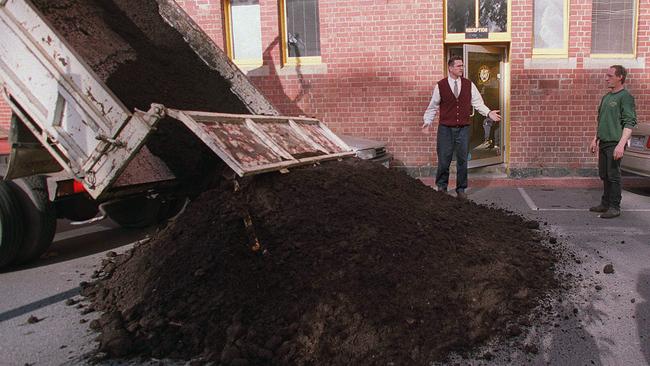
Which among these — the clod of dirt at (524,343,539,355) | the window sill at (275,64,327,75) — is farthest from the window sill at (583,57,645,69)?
the clod of dirt at (524,343,539,355)

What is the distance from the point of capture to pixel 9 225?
16.1 feet

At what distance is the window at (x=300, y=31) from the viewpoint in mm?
10516

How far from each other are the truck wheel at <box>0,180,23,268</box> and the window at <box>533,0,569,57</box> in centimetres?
936

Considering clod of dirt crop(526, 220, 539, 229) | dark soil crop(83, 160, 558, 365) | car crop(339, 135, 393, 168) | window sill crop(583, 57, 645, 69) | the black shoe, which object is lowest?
the black shoe

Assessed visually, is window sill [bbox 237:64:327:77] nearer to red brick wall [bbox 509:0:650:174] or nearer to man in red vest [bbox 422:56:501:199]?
man in red vest [bbox 422:56:501:199]

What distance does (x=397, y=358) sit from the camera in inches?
119

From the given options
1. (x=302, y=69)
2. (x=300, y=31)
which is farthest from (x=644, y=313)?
(x=300, y=31)

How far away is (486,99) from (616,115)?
4.11 metres

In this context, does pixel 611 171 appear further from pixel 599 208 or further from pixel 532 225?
pixel 532 225

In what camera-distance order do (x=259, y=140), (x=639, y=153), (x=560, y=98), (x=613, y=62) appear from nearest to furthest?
1. (x=259, y=140)
2. (x=639, y=153)
3. (x=613, y=62)
4. (x=560, y=98)

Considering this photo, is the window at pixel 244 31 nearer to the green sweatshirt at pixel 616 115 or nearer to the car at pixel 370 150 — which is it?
the car at pixel 370 150

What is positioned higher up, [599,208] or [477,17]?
[477,17]

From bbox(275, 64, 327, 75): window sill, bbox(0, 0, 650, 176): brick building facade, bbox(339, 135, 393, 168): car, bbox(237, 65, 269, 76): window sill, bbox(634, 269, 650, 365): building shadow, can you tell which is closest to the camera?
bbox(634, 269, 650, 365): building shadow

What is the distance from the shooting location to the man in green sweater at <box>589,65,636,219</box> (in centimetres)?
633
